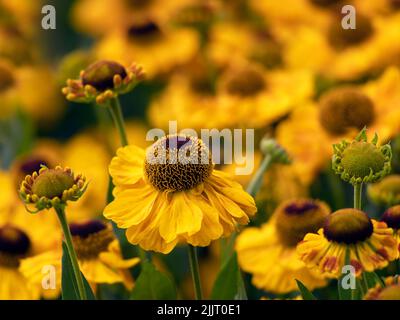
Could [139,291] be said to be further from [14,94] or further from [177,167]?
[14,94]

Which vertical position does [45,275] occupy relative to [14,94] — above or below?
below

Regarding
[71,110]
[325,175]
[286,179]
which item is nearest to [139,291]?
[286,179]

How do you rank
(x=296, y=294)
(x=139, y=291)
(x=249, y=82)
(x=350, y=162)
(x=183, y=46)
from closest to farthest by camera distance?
(x=350, y=162), (x=139, y=291), (x=296, y=294), (x=249, y=82), (x=183, y=46)

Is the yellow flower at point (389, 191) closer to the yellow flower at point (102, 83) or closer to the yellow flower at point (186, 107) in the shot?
the yellow flower at point (102, 83)

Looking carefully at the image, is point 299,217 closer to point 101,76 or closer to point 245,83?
point 101,76

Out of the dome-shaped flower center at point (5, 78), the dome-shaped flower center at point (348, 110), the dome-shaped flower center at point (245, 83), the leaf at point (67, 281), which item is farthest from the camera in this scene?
the dome-shaped flower center at point (5, 78)

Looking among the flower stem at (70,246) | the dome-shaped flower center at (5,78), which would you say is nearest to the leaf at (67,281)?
the flower stem at (70,246)

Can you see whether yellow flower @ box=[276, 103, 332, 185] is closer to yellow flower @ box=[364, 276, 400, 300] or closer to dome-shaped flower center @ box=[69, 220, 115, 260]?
dome-shaped flower center @ box=[69, 220, 115, 260]
